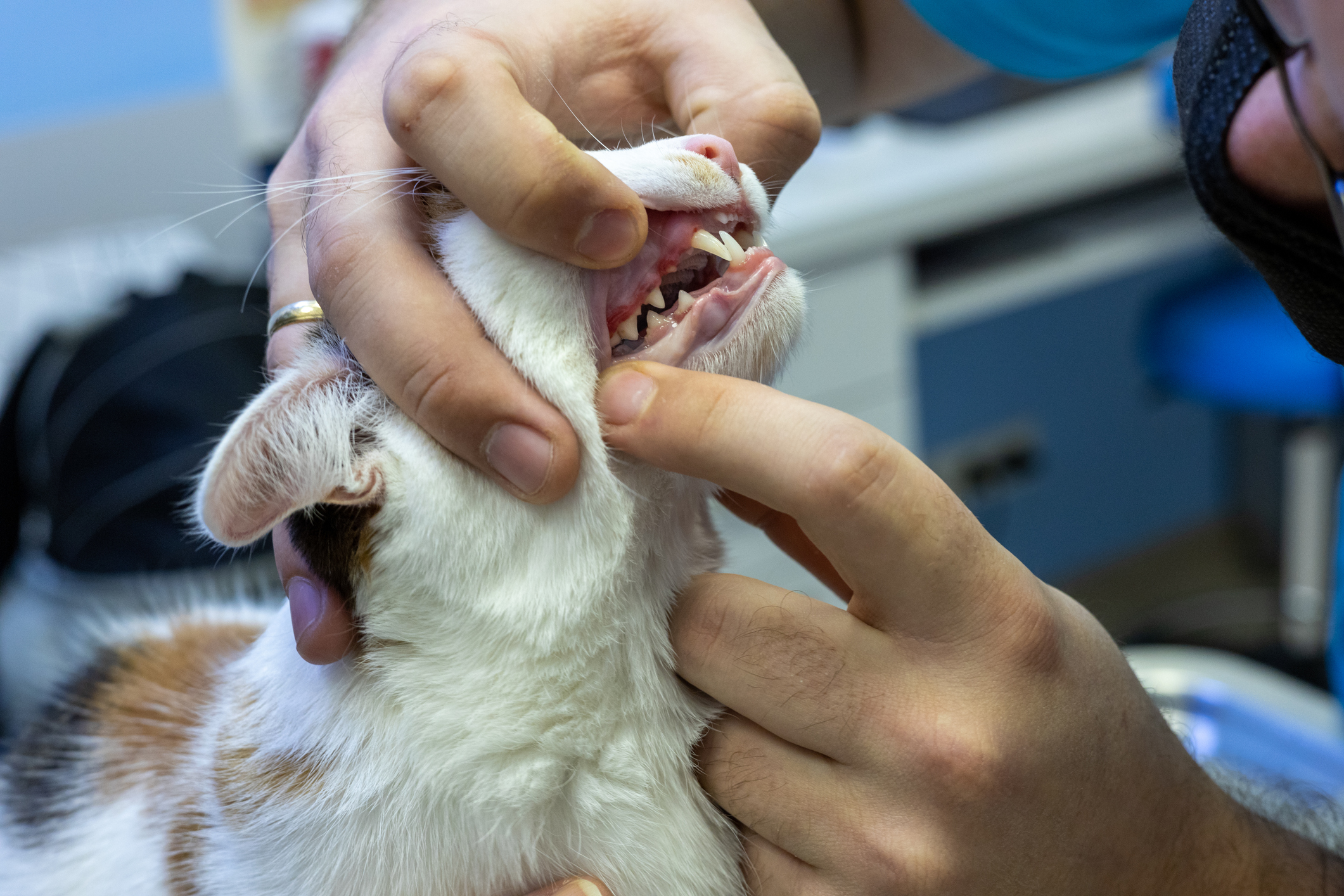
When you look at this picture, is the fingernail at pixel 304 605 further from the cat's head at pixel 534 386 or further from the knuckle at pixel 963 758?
the knuckle at pixel 963 758

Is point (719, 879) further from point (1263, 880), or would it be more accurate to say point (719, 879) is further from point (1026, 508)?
point (1026, 508)

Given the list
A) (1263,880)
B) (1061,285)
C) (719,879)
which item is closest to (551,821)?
(719,879)

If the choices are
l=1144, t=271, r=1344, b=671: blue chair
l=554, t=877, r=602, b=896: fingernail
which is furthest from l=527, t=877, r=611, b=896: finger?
l=1144, t=271, r=1344, b=671: blue chair

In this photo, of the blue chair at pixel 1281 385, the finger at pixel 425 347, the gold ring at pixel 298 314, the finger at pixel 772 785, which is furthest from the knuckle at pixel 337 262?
the blue chair at pixel 1281 385

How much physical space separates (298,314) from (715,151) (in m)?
0.33

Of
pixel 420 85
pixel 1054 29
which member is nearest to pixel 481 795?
pixel 420 85

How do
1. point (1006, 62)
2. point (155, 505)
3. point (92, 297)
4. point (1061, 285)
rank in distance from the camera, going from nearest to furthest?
point (1006, 62) → point (155, 505) → point (92, 297) → point (1061, 285)

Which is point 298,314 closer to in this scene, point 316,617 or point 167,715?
point 316,617

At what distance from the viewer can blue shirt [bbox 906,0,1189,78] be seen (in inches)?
32.8

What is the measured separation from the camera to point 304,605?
628 millimetres

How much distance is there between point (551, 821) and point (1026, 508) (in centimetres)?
241

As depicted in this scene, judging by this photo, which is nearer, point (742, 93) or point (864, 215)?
point (742, 93)

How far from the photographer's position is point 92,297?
168cm

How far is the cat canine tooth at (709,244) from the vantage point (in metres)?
0.61
